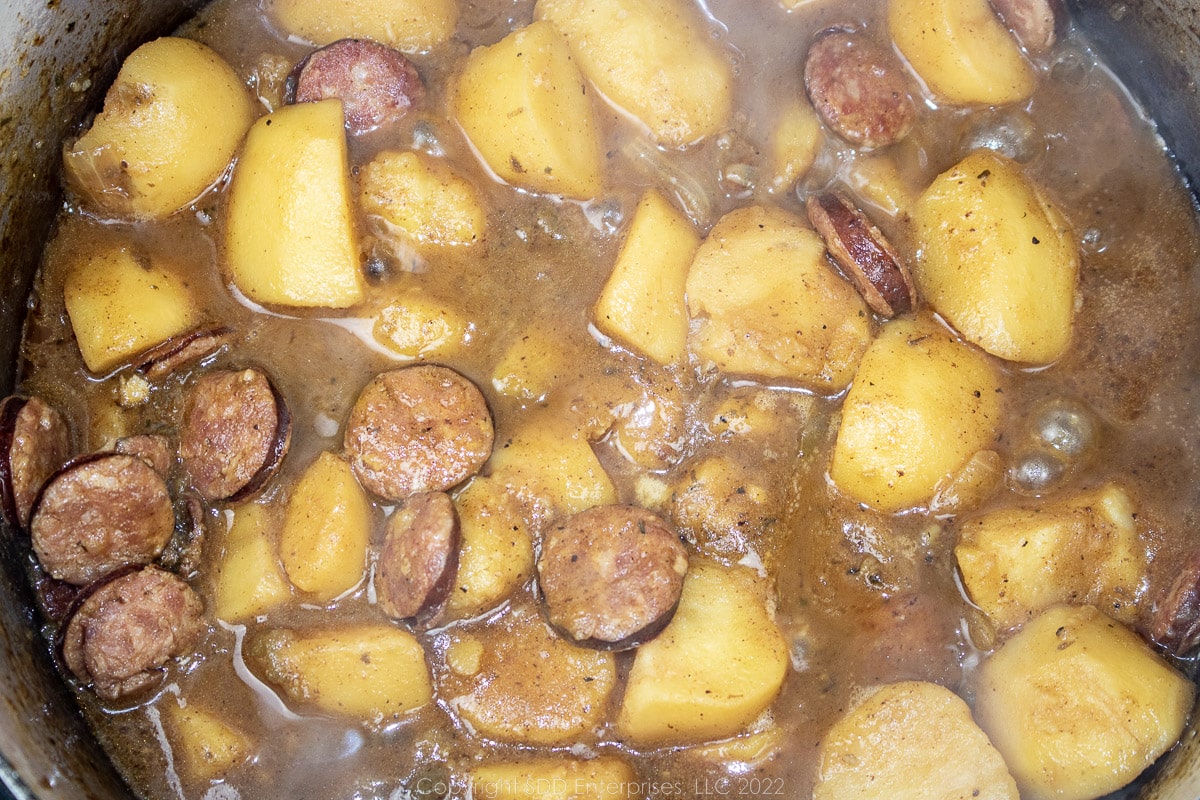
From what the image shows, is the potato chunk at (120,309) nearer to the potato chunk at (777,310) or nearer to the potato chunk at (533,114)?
the potato chunk at (533,114)

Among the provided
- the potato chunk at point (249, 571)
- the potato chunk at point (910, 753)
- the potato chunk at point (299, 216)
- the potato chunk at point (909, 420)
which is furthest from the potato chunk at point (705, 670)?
the potato chunk at point (299, 216)

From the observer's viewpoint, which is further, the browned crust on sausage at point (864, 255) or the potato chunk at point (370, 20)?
the potato chunk at point (370, 20)

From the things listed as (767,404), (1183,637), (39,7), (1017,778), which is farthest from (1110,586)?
(39,7)

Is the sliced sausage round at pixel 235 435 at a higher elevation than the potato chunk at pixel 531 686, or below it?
higher

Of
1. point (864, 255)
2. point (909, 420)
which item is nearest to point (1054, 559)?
point (909, 420)

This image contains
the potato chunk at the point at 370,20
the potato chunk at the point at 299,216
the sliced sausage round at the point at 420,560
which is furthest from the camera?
the potato chunk at the point at 370,20

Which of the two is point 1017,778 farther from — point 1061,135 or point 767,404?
point 1061,135

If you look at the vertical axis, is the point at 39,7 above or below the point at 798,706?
above
